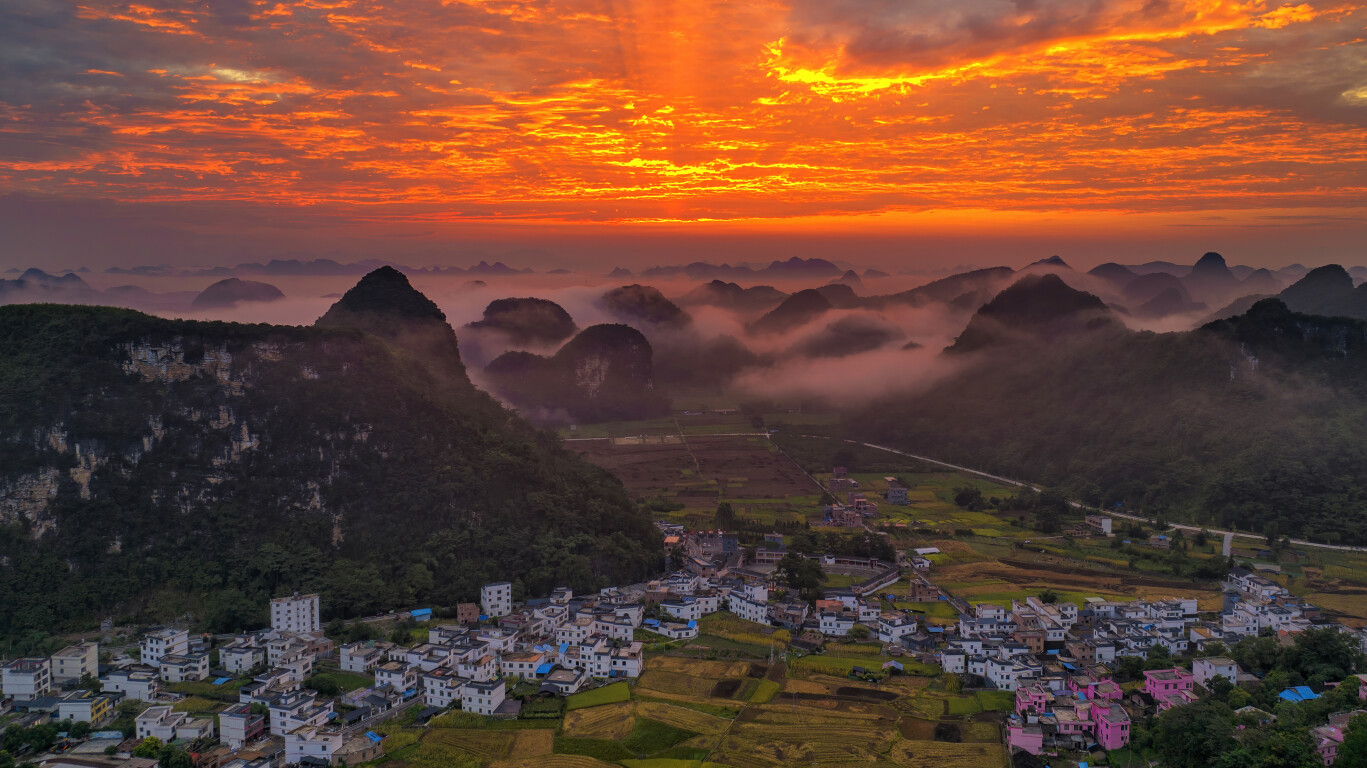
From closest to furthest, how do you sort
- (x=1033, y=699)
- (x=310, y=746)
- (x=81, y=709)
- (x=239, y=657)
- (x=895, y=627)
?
1. (x=310, y=746)
2. (x=81, y=709)
3. (x=1033, y=699)
4. (x=239, y=657)
5. (x=895, y=627)

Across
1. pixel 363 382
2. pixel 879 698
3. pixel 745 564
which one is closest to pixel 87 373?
pixel 363 382

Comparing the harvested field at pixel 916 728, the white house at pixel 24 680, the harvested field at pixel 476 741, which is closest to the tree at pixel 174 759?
the harvested field at pixel 476 741

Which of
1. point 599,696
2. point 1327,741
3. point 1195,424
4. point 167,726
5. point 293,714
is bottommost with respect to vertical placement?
point 599,696

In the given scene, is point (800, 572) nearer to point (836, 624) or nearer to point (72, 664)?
point (836, 624)

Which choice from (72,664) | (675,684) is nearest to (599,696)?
(675,684)

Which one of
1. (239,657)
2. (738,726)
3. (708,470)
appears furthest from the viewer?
(708,470)

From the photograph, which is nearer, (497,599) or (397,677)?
(397,677)

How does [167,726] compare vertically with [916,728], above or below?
below
